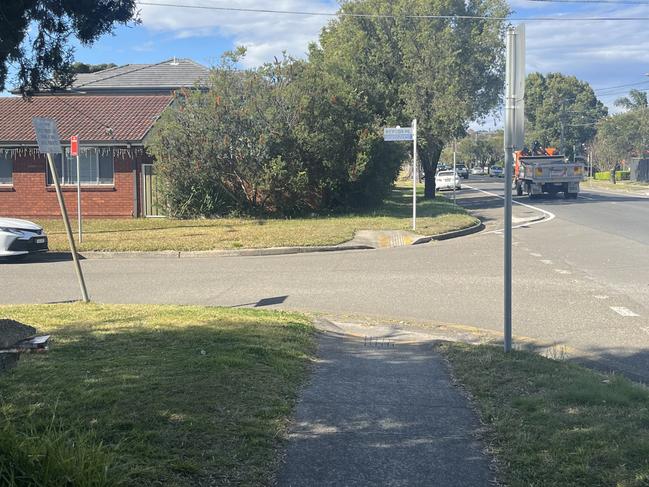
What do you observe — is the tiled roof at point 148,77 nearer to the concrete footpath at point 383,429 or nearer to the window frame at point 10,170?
the window frame at point 10,170

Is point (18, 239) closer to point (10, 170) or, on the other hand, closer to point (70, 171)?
point (70, 171)

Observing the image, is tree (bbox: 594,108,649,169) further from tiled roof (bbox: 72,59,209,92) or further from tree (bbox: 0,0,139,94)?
tree (bbox: 0,0,139,94)

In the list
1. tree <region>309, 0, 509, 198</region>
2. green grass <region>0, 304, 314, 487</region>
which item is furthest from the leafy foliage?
green grass <region>0, 304, 314, 487</region>

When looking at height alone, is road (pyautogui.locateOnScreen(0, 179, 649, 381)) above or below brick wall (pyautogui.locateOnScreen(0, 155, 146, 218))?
below

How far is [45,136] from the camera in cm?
988

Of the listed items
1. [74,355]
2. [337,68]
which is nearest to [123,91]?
[337,68]

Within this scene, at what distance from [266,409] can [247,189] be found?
18.8 meters

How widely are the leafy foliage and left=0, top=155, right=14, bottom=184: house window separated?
19.0 feet

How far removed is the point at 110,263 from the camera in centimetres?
1520

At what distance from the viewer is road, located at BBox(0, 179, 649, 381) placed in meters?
8.59

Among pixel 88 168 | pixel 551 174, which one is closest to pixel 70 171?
pixel 88 168

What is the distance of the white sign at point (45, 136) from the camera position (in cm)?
982

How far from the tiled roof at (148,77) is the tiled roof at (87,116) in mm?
7686

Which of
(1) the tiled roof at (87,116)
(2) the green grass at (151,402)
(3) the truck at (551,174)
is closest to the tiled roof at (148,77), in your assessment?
(1) the tiled roof at (87,116)
